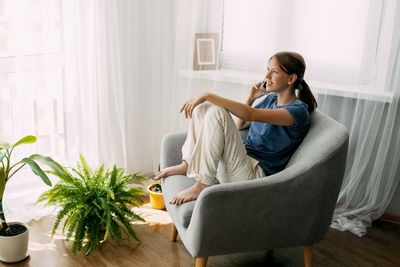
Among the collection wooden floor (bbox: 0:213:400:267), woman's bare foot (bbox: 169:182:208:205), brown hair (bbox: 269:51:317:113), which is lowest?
wooden floor (bbox: 0:213:400:267)

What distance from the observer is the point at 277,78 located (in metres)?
2.08

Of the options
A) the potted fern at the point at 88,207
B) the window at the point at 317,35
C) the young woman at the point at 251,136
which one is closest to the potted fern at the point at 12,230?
the potted fern at the point at 88,207

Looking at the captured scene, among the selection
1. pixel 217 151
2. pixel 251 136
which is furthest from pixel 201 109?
pixel 251 136

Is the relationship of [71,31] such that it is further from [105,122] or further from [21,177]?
[21,177]

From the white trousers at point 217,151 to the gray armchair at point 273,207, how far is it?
0.58ft

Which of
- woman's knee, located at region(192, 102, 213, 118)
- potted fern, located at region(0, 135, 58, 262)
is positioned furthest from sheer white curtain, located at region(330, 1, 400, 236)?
potted fern, located at region(0, 135, 58, 262)

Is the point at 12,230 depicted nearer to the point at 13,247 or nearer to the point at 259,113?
the point at 13,247

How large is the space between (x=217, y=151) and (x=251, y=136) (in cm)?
34

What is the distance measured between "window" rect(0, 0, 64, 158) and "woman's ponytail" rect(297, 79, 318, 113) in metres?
1.44

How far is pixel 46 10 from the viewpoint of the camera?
8.00ft

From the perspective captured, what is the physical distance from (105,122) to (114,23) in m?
0.64

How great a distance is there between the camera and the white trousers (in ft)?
6.44

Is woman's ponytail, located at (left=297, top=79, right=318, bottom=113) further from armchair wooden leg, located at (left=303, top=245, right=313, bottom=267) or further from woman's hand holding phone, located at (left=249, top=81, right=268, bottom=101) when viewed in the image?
armchair wooden leg, located at (left=303, top=245, right=313, bottom=267)

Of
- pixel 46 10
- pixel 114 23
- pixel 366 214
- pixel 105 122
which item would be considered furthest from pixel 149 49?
pixel 366 214
